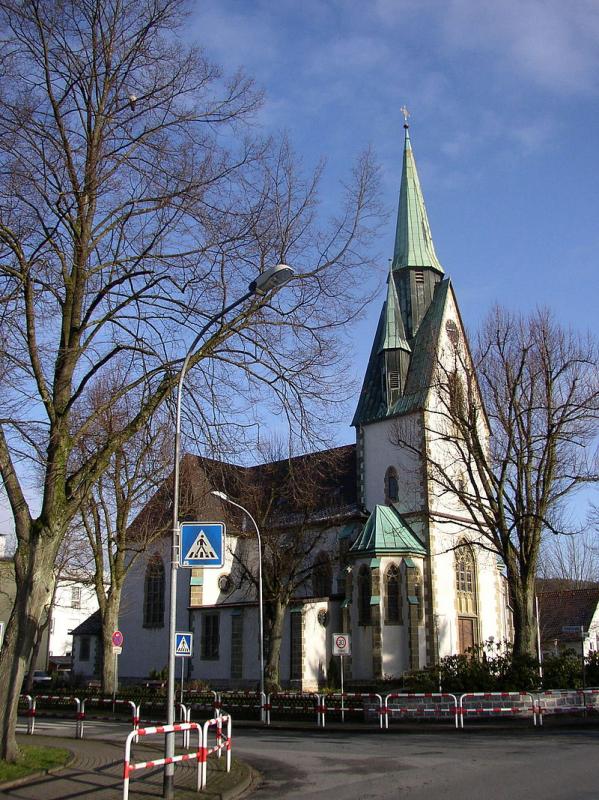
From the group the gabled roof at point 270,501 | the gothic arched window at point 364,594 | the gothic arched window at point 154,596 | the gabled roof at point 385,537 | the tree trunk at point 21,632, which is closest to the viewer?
the tree trunk at point 21,632

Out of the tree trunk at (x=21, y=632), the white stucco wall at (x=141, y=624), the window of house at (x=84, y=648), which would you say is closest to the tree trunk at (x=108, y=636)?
the white stucco wall at (x=141, y=624)

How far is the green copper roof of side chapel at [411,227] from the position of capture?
45.1 meters

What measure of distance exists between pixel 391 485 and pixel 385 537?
407 cm

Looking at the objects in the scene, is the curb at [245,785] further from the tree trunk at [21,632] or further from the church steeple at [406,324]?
the church steeple at [406,324]

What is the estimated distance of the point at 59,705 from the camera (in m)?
32.2

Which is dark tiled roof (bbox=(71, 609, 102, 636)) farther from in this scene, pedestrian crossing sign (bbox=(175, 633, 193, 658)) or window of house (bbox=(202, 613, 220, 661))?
pedestrian crossing sign (bbox=(175, 633, 193, 658))

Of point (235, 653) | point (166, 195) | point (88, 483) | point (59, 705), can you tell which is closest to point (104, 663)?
point (59, 705)

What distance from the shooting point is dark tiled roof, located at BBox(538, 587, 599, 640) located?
60.4m

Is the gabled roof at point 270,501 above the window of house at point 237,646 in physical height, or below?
above

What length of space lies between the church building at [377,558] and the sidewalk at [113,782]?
19.6 meters

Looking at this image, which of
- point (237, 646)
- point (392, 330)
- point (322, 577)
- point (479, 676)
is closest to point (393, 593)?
point (322, 577)

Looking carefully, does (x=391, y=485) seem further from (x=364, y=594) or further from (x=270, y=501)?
(x=270, y=501)

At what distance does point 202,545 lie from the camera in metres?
11.6

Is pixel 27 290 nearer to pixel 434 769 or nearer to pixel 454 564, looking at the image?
pixel 434 769
